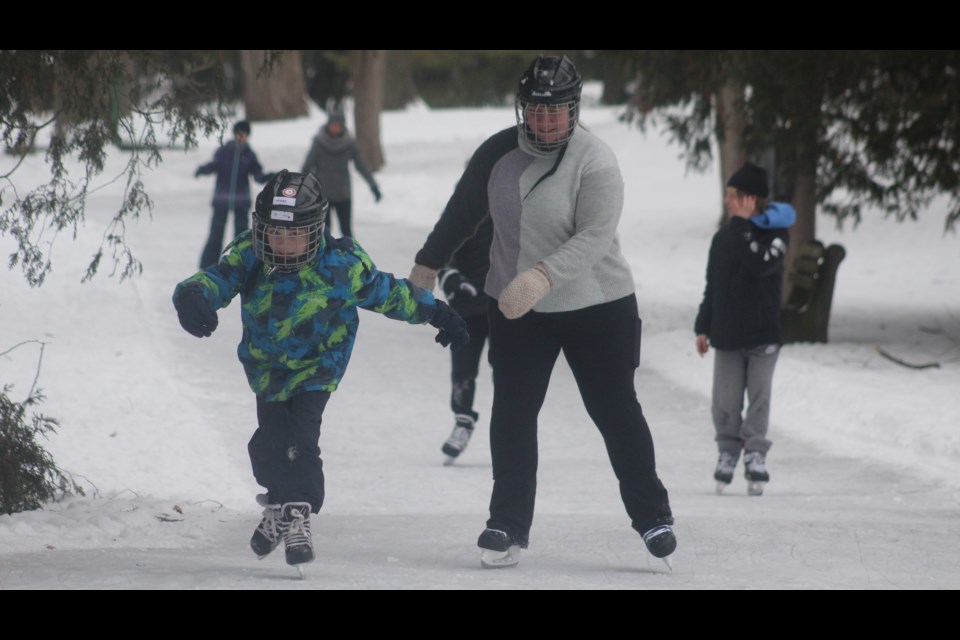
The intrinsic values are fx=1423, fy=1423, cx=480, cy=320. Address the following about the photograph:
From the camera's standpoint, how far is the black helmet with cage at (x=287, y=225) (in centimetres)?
508

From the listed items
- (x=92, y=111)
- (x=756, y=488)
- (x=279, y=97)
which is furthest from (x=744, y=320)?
(x=279, y=97)

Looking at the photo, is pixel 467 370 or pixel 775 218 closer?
pixel 775 218

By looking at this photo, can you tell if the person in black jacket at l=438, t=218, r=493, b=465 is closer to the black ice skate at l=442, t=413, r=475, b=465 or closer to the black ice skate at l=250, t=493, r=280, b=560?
the black ice skate at l=442, t=413, r=475, b=465

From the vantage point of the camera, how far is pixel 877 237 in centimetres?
2395

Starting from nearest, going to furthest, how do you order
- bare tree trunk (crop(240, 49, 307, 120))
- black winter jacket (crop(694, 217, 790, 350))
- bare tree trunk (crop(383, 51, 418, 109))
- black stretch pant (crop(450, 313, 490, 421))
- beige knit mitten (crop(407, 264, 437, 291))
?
beige knit mitten (crop(407, 264, 437, 291)), black winter jacket (crop(694, 217, 790, 350)), black stretch pant (crop(450, 313, 490, 421)), bare tree trunk (crop(240, 49, 307, 120)), bare tree trunk (crop(383, 51, 418, 109))

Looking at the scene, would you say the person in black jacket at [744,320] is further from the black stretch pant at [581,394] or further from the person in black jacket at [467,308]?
the black stretch pant at [581,394]

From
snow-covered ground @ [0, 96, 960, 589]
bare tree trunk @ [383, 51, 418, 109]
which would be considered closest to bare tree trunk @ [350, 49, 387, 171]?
snow-covered ground @ [0, 96, 960, 589]

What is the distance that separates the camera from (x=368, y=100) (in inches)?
1131

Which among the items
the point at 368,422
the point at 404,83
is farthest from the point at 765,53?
the point at 404,83

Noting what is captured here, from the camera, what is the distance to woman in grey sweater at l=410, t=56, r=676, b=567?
17.2 ft

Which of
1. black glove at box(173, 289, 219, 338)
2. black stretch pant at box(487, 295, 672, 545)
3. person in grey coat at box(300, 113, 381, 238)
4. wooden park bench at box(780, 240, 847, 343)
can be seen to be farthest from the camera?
person in grey coat at box(300, 113, 381, 238)

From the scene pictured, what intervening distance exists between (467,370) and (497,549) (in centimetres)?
325

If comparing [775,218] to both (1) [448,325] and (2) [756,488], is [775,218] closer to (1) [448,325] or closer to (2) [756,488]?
(2) [756,488]

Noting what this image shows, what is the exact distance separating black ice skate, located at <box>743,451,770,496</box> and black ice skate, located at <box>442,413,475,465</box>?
177 cm
